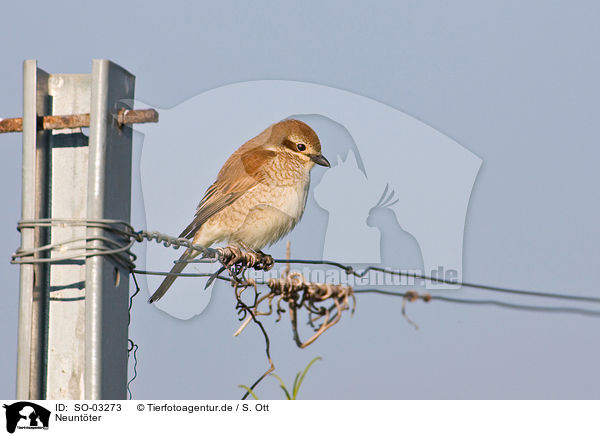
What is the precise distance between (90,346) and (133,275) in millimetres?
398

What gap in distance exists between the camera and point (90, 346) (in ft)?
8.39

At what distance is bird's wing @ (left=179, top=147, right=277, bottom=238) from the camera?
4.69m

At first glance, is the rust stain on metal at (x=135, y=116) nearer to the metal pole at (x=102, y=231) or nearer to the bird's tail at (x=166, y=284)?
the metal pole at (x=102, y=231)

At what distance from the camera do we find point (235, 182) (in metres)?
4.89

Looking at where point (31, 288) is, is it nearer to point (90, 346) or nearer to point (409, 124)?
point (90, 346)

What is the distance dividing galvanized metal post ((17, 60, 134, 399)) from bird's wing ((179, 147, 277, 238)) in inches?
74.0

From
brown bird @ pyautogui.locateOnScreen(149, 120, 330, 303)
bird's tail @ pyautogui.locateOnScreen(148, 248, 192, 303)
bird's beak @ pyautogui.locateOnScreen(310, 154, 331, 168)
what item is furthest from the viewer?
brown bird @ pyautogui.locateOnScreen(149, 120, 330, 303)
